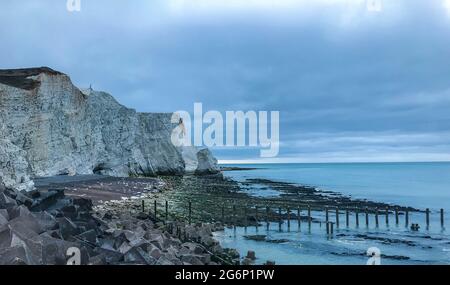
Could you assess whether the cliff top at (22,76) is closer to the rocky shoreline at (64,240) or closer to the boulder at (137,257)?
the rocky shoreline at (64,240)

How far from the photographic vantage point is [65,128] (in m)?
48.3

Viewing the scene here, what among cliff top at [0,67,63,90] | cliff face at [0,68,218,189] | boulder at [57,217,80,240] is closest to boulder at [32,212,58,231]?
boulder at [57,217,80,240]

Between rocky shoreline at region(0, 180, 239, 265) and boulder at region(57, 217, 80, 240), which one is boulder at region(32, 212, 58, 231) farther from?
boulder at region(57, 217, 80, 240)

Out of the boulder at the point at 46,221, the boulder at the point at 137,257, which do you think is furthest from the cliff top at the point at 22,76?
the boulder at the point at 137,257

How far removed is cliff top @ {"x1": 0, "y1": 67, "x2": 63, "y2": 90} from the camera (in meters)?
43.3

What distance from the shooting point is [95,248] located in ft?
31.4

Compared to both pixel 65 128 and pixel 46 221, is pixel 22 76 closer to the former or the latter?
pixel 65 128

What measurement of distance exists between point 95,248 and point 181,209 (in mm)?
19557

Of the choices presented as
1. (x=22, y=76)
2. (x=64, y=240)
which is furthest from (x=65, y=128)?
(x=64, y=240)

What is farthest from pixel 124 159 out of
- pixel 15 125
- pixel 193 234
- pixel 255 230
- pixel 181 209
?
pixel 193 234

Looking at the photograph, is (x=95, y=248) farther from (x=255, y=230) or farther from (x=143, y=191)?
(x=143, y=191)

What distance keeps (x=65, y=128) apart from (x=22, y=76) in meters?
7.20

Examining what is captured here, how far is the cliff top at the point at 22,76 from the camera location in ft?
142

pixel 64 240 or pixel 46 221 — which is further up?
pixel 46 221
